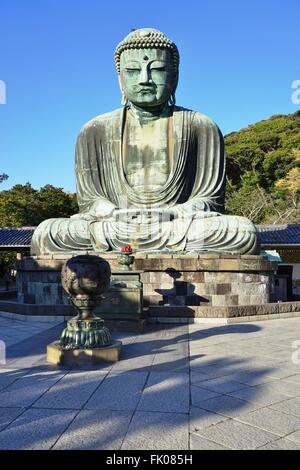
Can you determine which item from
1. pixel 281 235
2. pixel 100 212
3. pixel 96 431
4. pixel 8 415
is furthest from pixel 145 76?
pixel 281 235

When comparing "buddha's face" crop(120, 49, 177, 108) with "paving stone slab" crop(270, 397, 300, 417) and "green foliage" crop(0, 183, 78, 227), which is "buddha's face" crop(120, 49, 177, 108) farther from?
"green foliage" crop(0, 183, 78, 227)

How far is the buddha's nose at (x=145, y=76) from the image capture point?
952cm

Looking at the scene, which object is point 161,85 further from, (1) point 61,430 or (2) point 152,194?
(1) point 61,430

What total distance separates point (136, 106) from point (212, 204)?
120 inches

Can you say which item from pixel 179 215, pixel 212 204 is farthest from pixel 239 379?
pixel 212 204

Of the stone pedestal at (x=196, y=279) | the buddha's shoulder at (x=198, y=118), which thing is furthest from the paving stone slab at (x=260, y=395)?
the buddha's shoulder at (x=198, y=118)

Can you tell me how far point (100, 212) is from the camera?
9.09 meters

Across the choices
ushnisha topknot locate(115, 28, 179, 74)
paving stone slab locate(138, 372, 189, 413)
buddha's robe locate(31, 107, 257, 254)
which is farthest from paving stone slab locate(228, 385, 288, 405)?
ushnisha topknot locate(115, 28, 179, 74)

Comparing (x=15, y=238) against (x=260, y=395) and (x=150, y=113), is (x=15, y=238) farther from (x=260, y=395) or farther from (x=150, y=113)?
(x=260, y=395)

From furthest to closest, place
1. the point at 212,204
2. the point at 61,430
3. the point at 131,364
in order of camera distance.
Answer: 1. the point at 212,204
2. the point at 131,364
3. the point at 61,430

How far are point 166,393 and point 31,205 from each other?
25.4 m

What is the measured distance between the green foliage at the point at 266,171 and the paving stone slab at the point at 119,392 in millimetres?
24011

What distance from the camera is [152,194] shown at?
9594 millimetres

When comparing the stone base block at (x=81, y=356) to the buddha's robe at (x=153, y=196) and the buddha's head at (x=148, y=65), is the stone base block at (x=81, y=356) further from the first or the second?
the buddha's head at (x=148, y=65)
